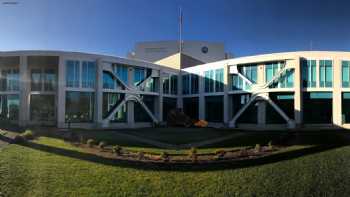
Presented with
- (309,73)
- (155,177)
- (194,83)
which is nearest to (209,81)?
(194,83)

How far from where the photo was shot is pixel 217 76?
3528cm

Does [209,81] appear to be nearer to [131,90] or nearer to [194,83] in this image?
[194,83]

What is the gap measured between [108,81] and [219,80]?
13.3m

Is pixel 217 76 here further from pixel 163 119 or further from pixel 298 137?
pixel 298 137

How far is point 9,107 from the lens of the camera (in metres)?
28.2

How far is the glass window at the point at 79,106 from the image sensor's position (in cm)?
2770

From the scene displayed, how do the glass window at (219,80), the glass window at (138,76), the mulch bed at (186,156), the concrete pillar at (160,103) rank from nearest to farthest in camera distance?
the mulch bed at (186,156)
the glass window at (138,76)
the glass window at (219,80)
the concrete pillar at (160,103)

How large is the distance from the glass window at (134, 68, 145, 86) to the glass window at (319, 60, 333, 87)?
19414 millimetres

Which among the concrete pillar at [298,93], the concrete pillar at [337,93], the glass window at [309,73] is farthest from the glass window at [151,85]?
the concrete pillar at [337,93]

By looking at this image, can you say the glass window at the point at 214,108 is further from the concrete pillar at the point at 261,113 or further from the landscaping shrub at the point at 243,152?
the landscaping shrub at the point at 243,152

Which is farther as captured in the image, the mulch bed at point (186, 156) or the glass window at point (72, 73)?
the glass window at point (72, 73)

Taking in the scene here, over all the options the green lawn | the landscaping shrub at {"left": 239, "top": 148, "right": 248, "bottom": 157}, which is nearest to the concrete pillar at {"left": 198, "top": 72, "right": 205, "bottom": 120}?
the landscaping shrub at {"left": 239, "top": 148, "right": 248, "bottom": 157}

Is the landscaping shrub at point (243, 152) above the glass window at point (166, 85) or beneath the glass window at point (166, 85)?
beneath

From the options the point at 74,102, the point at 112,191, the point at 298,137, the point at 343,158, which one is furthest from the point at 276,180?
the point at 74,102
